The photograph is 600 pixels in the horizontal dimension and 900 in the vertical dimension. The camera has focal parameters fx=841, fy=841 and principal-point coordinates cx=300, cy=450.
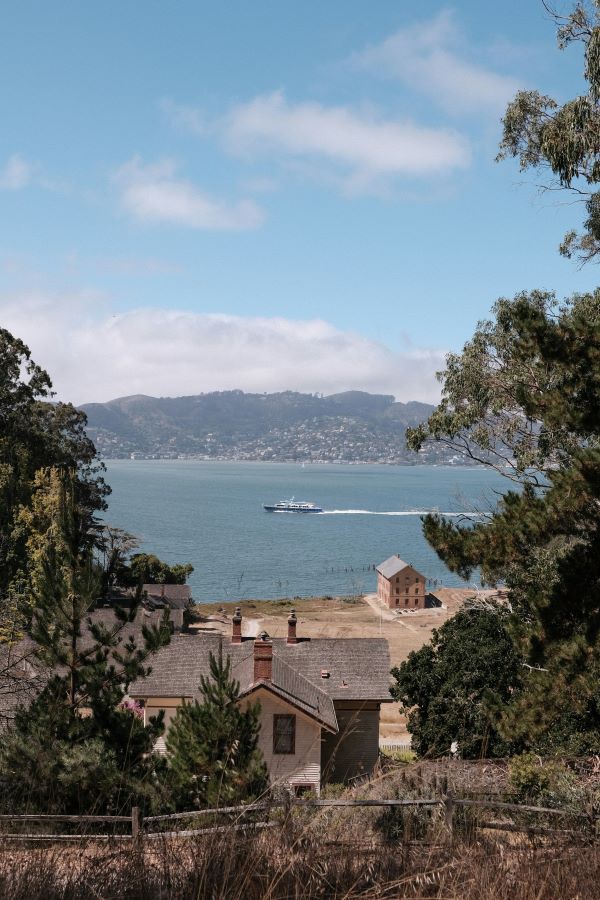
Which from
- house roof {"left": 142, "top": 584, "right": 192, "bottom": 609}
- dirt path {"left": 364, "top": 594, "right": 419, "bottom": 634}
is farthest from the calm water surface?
house roof {"left": 142, "top": 584, "right": 192, "bottom": 609}

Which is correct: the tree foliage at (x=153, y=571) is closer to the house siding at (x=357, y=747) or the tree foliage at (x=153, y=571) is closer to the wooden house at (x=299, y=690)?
the wooden house at (x=299, y=690)

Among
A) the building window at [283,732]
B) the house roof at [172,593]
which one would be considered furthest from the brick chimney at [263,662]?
the house roof at [172,593]

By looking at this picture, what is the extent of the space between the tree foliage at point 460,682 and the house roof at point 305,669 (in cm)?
257

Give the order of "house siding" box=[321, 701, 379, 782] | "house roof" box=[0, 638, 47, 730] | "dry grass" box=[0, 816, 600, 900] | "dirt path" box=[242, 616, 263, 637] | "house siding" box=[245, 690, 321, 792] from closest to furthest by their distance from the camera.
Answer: "dry grass" box=[0, 816, 600, 900] → "house roof" box=[0, 638, 47, 730] → "house siding" box=[245, 690, 321, 792] → "house siding" box=[321, 701, 379, 782] → "dirt path" box=[242, 616, 263, 637]

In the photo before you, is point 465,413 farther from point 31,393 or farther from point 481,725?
point 31,393

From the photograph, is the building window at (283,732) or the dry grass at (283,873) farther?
the building window at (283,732)

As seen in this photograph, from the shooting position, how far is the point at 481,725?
21.1 metres

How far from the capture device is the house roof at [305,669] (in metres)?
25.3

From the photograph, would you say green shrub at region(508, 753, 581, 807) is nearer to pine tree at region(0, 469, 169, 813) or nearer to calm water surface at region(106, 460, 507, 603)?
pine tree at region(0, 469, 169, 813)

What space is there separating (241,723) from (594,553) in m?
7.41

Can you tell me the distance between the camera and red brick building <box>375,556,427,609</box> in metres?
82.0

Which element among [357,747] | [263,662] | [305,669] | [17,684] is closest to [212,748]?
[17,684]

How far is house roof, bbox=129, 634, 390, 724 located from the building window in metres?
1.37

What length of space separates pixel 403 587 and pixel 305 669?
56.8 m
